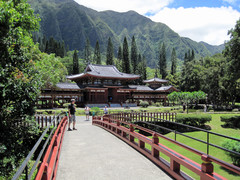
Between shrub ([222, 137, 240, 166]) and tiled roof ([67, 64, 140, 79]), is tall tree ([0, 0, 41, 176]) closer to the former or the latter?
shrub ([222, 137, 240, 166])

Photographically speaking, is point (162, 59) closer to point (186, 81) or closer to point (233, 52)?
point (186, 81)

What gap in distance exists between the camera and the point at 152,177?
5.04m

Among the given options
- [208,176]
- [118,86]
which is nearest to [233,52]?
[208,176]

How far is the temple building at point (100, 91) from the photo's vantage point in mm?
38594

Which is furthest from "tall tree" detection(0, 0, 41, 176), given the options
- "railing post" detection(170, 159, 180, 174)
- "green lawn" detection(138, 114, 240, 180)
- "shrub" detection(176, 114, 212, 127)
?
"shrub" detection(176, 114, 212, 127)

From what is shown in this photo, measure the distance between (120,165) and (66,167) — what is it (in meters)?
1.67

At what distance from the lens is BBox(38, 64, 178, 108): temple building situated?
38594 mm

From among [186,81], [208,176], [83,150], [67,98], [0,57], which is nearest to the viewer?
[208,176]

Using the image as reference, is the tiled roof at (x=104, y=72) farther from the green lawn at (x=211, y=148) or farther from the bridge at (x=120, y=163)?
the bridge at (x=120, y=163)

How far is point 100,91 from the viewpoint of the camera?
44.2 m

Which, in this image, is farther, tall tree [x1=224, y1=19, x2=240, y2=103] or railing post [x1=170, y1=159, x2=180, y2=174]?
tall tree [x1=224, y1=19, x2=240, y2=103]

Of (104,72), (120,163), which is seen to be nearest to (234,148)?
(120,163)

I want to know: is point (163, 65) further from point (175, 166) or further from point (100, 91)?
point (175, 166)

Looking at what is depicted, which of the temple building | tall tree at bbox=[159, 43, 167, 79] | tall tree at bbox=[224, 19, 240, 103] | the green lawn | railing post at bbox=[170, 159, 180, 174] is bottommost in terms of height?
the green lawn
